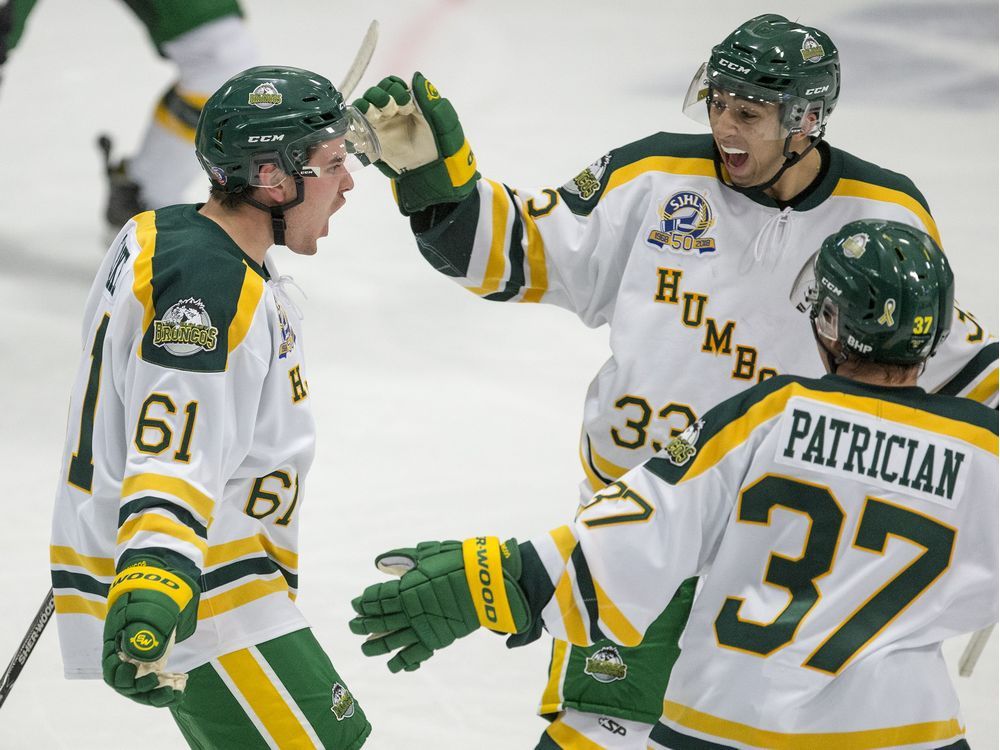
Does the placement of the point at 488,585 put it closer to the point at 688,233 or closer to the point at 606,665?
the point at 606,665

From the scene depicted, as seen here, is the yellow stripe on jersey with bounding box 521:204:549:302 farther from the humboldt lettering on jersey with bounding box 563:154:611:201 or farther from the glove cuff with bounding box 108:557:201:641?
the glove cuff with bounding box 108:557:201:641

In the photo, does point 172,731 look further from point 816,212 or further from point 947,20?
point 947,20

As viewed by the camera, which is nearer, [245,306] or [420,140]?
[245,306]

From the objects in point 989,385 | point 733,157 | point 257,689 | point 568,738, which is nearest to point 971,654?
point 989,385

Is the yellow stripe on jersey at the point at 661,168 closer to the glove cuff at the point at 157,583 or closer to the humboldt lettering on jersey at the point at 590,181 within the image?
the humboldt lettering on jersey at the point at 590,181

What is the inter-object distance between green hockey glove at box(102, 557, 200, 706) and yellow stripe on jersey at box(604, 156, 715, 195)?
3.56ft

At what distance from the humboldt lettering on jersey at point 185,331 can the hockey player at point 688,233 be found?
1.97ft

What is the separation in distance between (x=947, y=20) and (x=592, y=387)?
253 inches

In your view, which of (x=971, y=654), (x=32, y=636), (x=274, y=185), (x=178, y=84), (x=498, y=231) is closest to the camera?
(x=274, y=185)

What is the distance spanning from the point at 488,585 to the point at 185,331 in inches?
22.7

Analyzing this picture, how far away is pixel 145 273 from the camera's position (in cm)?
223

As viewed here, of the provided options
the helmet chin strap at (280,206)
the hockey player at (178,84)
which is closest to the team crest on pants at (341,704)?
the helmet chin strap at (280,206)

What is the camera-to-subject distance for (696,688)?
200 centimetres

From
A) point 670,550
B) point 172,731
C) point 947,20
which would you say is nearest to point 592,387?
point 670,550
